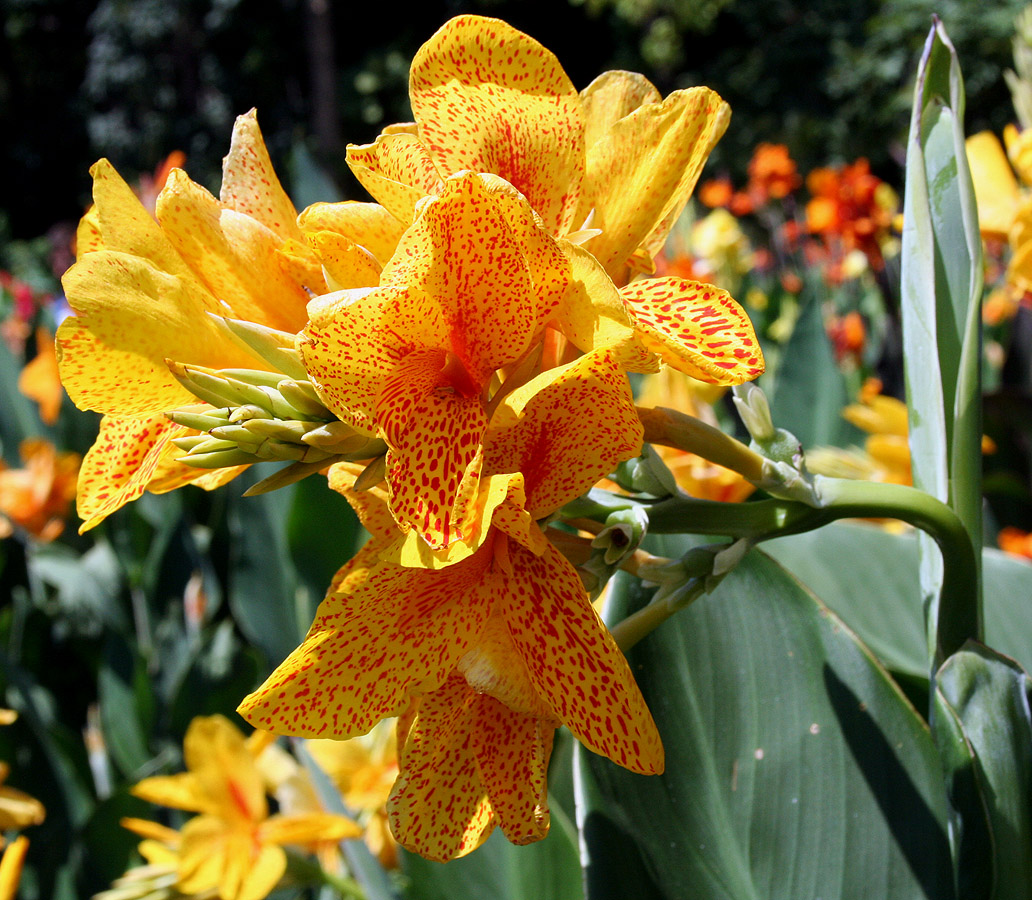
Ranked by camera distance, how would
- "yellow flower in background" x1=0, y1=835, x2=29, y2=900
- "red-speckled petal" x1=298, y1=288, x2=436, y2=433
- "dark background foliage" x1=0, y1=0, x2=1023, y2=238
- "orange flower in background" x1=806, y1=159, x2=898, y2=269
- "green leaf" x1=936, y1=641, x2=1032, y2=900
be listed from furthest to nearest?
"dark background foliage" x1=0, y1=0, x2=1023, y2=238 → "orange flower in background" x1=806, y1=159, x2=898, y2=269 → "yellow flower in background" x1=0, y1=835, x2=29, y2=900 → "green leaf" x1=936, y1=641, x2=1032, y2=900 → "red-speckled petal" x1=298, y1=288, x2=436, y2=433

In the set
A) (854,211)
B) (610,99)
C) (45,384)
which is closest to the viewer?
(610,99)

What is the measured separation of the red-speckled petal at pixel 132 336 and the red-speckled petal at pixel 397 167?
0.11 meters

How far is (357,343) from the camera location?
34cm

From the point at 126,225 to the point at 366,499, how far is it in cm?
18

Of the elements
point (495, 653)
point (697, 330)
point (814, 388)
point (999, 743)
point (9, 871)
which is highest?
point (697, 330)

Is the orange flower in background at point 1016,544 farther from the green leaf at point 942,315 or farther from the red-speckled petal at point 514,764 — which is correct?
the red-speckled petal at point 514,764

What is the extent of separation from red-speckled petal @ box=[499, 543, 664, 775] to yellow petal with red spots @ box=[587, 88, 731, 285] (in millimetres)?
158

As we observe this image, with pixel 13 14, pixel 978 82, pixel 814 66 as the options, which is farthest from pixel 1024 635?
pixel 13 14

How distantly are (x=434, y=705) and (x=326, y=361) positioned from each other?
19 cm

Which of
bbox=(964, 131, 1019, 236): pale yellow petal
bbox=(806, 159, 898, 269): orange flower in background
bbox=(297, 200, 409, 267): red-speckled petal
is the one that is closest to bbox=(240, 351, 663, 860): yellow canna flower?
bbox=(297, 200, 409, 267): red-speckled petal

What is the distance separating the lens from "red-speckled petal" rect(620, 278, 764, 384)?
1.18 feet

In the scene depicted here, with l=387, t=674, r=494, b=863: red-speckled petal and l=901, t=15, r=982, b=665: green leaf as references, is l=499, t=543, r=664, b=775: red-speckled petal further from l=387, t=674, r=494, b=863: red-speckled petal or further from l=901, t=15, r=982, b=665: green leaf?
l=901, t=15, r=982, b=665: green leaf

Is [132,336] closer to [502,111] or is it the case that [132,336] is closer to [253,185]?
[253,185]

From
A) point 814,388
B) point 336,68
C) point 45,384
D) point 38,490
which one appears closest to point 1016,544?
point 814,388
